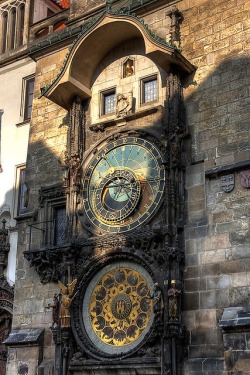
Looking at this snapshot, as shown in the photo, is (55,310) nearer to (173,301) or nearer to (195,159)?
(173,301)

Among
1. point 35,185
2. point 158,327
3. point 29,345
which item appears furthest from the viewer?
point 35,185

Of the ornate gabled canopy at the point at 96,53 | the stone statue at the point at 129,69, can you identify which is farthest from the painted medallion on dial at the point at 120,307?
the stone statue at the point at 129,69

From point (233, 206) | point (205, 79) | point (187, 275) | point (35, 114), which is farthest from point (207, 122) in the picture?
point (35, 114)

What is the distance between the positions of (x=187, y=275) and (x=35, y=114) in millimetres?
6112

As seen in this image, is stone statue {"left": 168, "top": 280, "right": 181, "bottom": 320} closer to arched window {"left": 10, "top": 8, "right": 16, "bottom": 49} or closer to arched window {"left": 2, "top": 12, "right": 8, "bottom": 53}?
arched window {"left": 10, "top": 8, "right": 16, "bottom": 49}

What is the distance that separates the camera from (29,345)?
1376 cm

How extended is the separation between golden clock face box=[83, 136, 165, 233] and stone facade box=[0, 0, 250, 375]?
1.17 ft

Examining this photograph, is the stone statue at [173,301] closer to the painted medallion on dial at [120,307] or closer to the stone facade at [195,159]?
the stone facade at [195,159]

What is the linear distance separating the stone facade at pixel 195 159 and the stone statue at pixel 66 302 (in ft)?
1.83

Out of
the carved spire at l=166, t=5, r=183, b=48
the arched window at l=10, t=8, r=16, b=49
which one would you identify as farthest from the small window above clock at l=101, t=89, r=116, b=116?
the arched window at l=10, t=8, r=16, b=49

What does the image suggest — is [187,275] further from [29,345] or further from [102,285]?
[29,345]

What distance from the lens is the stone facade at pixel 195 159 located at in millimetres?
11547

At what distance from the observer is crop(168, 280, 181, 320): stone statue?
1166cm

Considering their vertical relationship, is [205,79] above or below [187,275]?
above
